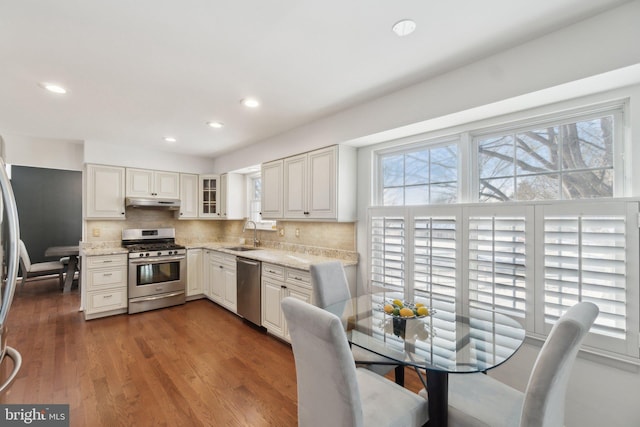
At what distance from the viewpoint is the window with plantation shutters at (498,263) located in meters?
2.01

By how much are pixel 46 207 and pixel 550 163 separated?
837cm

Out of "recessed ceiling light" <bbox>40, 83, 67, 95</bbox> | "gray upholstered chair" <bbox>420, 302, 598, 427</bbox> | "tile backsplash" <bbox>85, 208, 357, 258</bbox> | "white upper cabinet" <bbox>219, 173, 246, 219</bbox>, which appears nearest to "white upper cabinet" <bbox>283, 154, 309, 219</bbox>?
"tile backsplash" <bbox>85, 208, 357, 258</bbox>

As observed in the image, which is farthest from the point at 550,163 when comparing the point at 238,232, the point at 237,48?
the point at 238,232

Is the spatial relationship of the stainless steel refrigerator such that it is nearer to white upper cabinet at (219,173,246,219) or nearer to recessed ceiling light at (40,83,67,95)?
recessed ceiling light at (40,83,67,95)

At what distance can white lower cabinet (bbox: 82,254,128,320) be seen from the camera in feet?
12.6

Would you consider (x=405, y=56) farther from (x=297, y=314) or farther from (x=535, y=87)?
(x=297, y=314)

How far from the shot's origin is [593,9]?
1506mm

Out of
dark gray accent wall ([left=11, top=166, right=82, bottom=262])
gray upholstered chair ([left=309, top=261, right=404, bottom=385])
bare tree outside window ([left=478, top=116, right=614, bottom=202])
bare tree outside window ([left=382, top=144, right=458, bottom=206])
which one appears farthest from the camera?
dark gray accent wall ([left=11, top=166, right=82, bottom=262])

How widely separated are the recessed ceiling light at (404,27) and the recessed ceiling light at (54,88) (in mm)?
2700

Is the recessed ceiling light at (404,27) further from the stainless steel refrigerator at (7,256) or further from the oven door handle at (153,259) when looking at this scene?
the oven door handle at (153,259)

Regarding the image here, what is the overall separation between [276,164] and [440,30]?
98.7 inches

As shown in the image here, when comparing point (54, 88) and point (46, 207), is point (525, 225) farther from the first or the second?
point (46, 207)

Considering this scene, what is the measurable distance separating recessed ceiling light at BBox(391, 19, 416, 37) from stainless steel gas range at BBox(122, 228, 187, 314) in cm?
415

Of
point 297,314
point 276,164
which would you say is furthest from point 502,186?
point 276,164
